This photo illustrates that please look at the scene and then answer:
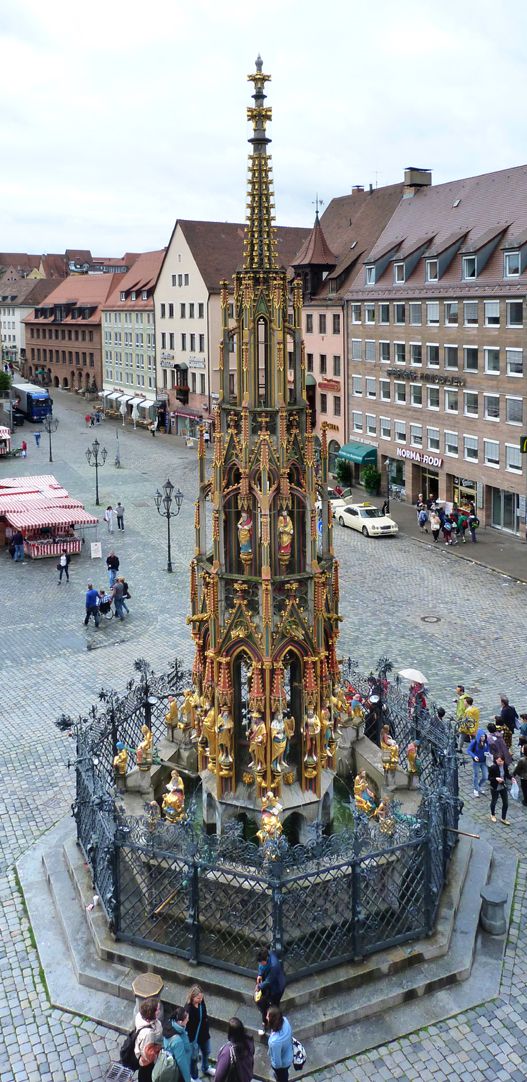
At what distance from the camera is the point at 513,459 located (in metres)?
40.1

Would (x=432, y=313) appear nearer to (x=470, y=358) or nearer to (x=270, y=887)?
(x=470, y=358)

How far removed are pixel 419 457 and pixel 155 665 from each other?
85.6ft

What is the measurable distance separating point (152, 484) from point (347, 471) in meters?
10.7

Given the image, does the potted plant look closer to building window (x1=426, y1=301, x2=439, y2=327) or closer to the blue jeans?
building window (x1=426, y1=301, x2=439, y2=327)

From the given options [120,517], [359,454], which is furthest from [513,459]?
[120,517]

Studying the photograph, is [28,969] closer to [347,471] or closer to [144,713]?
[144,713]

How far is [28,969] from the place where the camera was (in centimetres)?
1302

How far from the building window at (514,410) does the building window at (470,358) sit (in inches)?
117

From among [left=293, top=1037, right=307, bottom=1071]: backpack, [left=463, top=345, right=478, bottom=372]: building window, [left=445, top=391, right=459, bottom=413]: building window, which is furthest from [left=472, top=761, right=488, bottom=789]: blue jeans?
[left=445, top=391, right=459, bottom=413]: building window

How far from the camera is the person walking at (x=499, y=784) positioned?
54.3ft

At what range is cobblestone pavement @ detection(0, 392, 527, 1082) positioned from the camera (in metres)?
11.6

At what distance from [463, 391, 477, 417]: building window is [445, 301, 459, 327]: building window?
3.25 meters

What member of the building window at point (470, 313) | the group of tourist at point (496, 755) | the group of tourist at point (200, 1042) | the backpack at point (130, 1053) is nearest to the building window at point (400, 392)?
the building window at point (470, 313)

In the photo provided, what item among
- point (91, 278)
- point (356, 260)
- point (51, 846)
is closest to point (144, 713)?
point (51, 846)
